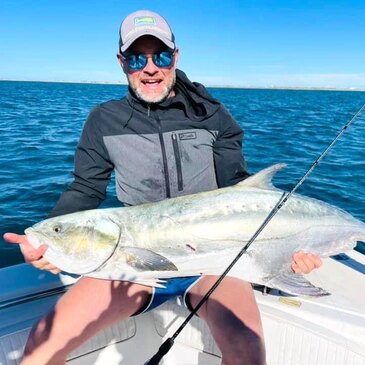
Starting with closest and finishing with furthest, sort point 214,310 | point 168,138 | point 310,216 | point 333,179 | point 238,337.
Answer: point 238,337
point 214,310
point 310,216
point 168,138
point 333,179

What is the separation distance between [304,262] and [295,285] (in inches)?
6.3

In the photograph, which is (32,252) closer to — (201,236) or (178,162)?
(201,236)

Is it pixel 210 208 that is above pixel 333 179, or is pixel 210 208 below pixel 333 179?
above

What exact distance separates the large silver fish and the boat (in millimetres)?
311

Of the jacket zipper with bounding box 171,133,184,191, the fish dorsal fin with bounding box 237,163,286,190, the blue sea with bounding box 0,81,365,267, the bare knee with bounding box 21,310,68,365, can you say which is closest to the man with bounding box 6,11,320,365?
the jacket zipper with bounding box 171,133,184,191

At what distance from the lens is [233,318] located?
232cm

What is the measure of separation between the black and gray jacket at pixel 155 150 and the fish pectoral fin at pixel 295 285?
0.88m

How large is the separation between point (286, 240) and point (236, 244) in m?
0.35

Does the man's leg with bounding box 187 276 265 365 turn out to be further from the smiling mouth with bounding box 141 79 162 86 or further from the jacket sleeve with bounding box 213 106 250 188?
the smiling mouth with bounding box 141 79 162 86

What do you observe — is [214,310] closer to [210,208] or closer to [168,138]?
[210,208]

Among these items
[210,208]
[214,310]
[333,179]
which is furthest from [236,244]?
[333,179]

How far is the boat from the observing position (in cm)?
252

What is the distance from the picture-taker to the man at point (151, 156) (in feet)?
8.08

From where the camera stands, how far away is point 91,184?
297 cm
